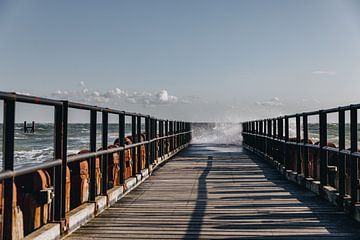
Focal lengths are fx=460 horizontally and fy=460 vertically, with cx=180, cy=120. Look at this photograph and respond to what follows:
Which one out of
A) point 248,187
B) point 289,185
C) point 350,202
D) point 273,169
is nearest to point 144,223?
point 350,202

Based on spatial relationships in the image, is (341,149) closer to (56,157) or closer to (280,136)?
(56,157)

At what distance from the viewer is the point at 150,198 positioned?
6.62 metres

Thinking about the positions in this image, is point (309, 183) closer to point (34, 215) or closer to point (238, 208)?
point (238, 208)

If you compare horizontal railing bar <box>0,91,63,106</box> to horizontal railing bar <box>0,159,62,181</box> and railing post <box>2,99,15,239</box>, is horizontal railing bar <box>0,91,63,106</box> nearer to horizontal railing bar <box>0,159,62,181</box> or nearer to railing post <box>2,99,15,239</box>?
railing post <box>2,99,15,239</box>

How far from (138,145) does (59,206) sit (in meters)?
4.04

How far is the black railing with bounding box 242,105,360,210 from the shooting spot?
16.7ft

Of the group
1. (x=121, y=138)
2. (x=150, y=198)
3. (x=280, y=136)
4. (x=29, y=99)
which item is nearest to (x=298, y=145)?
(x=280, y=136)

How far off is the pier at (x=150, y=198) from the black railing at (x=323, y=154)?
0.05ft

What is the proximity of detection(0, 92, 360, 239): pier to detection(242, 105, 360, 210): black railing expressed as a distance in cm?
2

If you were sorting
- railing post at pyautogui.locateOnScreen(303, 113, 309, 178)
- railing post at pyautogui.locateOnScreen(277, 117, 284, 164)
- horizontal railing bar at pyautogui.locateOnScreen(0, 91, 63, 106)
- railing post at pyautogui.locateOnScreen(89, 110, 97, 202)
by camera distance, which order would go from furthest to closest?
railing post at pyautogui.locateOnScreen(277, 117, 284, 164) < railing post at pyautogui.locateOnScreen(303, 113, 309, 178) < railing post at pyautogui.locateOnScreen(89, 110, 97, 202) < horizontal railing bar at pyautogui.locateOnScreen(0, 91, 63, 106)

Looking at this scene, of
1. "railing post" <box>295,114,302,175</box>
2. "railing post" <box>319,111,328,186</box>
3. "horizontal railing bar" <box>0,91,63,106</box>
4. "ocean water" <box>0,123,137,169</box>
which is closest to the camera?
"horizontal railing bar" <box>0,91,63,106</box>

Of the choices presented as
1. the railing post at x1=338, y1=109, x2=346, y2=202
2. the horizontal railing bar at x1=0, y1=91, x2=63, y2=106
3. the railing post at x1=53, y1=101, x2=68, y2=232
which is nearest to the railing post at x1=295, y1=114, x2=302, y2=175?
the railing post at x1=338, y1=109, x2=346, y2=202

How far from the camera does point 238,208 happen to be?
18.8 feet

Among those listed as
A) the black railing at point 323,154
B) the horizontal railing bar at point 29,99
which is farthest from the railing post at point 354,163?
the horizontal railing bar at point 29,99
